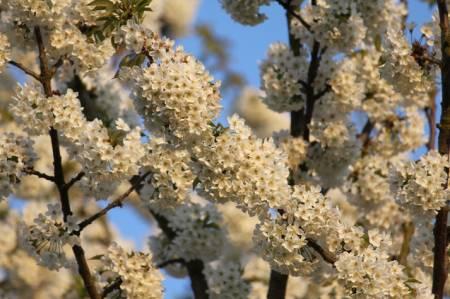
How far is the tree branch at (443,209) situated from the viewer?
6281 mm

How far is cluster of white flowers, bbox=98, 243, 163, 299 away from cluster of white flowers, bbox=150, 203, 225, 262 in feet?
5.66

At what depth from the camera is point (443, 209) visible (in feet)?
21.2

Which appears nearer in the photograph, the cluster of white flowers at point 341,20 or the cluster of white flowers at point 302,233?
the cluster of white flowers at point 302,233

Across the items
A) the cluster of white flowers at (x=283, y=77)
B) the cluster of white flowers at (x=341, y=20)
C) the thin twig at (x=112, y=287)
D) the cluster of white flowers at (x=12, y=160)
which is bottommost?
the thin twig at (x=112, y=287)

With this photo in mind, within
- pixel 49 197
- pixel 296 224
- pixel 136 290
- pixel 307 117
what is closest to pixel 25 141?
pixel 136 290

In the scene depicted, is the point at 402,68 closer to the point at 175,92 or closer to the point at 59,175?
the point at 175,92

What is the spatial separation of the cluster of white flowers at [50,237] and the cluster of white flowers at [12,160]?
1.01 ft

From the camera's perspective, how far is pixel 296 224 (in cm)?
572

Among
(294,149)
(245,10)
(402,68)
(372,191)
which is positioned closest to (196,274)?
(294,149)

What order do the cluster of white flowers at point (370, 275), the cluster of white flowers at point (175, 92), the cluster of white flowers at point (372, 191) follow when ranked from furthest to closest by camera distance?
the cluster of white flowers at point (372, 191) < the cluster of white flowers at point (370, 275) < the cluster of white flowers at point (175, 92)

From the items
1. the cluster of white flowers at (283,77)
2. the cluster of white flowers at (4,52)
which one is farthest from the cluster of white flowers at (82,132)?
the cluster of white flowers at (283,77)

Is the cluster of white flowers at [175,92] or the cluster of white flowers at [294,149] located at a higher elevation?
the cluster of white flowers at [294,149]

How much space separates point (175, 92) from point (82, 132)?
100cm

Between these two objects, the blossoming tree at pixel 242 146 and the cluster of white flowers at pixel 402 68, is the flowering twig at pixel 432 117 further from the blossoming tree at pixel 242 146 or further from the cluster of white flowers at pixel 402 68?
the cluster of white flowers at pixel 402 68
